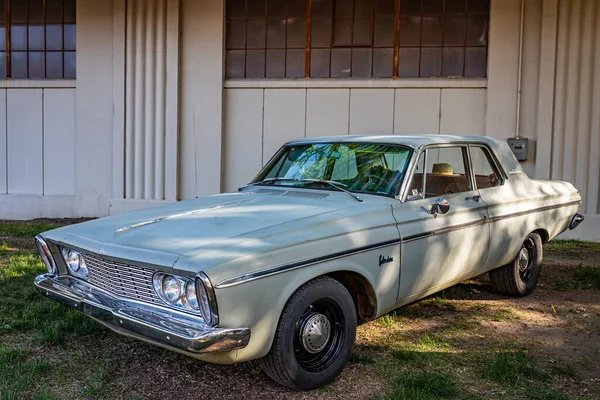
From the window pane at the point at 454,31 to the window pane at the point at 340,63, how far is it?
1.59m

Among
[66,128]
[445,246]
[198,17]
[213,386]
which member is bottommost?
[213,386]

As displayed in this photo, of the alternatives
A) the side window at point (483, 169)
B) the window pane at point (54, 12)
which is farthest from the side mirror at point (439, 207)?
the window pane at point (54, 12)

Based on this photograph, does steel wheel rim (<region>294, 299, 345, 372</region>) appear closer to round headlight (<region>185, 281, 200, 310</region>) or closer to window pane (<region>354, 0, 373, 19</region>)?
round headlight (<region>185, 281, 200, 310</region>)

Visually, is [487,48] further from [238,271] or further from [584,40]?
[238,271]

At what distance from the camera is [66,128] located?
33.6 feet

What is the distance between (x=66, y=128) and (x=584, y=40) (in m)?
8.75

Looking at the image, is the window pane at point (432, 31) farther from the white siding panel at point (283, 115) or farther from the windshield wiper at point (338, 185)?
the windshield wiper at point (338, 185)

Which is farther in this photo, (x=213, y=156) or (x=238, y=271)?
(x=213, y=156)

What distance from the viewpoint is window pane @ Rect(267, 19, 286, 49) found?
9430mm

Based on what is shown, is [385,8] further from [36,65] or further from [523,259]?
[36,65]

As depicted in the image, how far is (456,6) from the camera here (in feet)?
28.9

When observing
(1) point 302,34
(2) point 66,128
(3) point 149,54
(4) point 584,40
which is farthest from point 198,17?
(4) point 584,40

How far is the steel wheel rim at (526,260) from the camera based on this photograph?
5.32 metres

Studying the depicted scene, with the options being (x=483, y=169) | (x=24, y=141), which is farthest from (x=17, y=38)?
(x=483, y=169)
